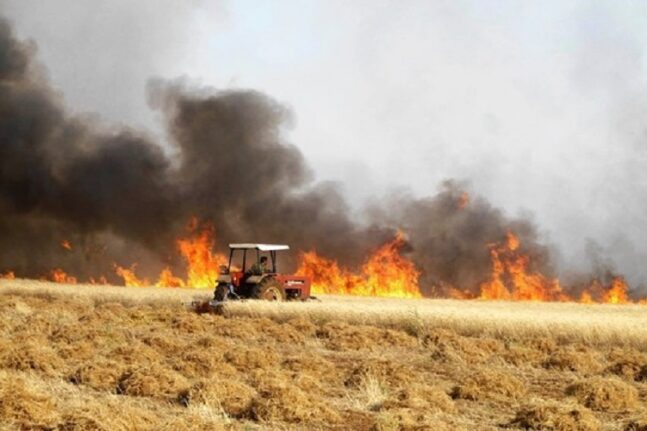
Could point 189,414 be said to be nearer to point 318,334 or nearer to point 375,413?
point 375,413

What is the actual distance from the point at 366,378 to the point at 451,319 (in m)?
10.0

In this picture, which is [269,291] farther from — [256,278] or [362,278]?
[362,278]

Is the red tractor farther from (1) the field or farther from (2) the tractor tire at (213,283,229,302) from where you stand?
(1) the field

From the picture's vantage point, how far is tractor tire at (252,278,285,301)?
26359 millimetres

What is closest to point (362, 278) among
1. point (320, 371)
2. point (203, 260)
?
point (203, 260)

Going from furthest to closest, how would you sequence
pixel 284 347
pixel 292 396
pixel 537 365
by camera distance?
1. pixel 284 347
2. pixel 537 365
3. pixel 292 396

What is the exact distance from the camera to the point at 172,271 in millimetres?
57719

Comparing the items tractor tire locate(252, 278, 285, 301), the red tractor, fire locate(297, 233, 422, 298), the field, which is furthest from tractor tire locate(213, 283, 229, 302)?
fire locate(297, 233, 422, 298)

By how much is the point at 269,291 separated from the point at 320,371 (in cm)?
1312

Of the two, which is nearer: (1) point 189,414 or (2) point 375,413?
(1) point 189,414

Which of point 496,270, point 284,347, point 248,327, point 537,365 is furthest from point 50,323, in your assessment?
point 496,270

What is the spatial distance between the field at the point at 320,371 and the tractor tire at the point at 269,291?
1466mm

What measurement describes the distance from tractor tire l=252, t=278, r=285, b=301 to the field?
1.47 m

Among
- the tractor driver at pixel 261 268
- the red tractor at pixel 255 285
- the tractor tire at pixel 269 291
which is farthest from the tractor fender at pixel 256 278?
the tractor driver at pixel 261 268
